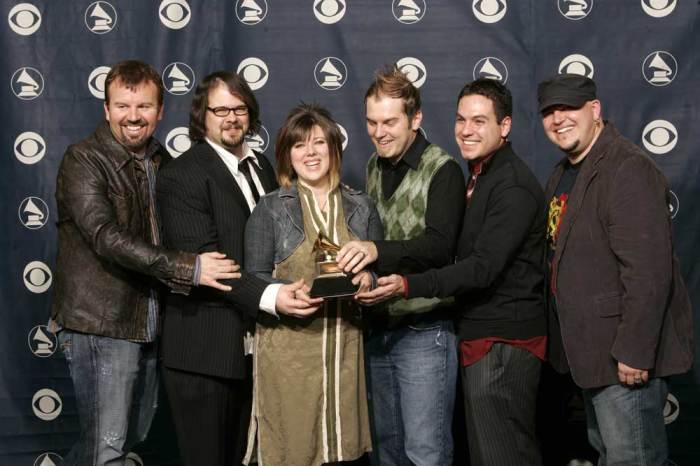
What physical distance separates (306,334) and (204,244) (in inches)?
17.0

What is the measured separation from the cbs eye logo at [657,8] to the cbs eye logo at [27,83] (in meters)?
2.65

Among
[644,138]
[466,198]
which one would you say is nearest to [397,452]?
[466,198]

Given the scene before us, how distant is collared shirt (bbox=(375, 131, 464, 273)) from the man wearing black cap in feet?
1.08

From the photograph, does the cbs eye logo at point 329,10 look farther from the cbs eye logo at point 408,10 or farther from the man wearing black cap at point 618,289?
the man wearing black cap at point 618,289

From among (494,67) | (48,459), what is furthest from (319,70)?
(48,459)

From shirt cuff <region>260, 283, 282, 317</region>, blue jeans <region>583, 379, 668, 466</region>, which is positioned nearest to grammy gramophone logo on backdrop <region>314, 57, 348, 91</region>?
shirt cuff <region>260, 283, 282, 317</region>

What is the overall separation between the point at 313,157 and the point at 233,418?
0.89 meters

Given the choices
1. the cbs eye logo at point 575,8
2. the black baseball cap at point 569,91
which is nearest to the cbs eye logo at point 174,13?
the cbs eye logo at point 575,8

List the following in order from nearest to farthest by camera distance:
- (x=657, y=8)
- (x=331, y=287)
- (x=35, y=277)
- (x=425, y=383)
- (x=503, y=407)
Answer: (x=331, y=287) → (x=503, y=407) → (x=425, y=383) → (x=657, y=8) → (x=35, y=277)

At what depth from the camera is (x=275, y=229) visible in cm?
236

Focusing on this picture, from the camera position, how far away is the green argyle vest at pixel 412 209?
2.54m

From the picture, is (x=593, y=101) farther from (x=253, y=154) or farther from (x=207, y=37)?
(x=207, y=37)

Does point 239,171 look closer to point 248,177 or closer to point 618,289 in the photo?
point 248,177

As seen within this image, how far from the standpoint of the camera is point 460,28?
11.3ft
